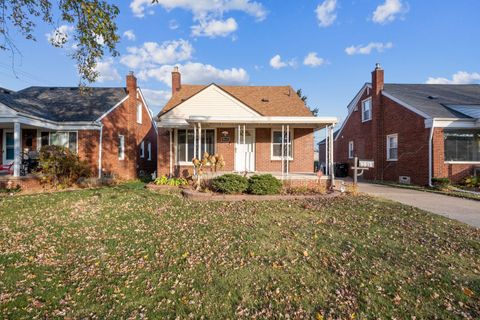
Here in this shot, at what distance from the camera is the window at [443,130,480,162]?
1330 cm

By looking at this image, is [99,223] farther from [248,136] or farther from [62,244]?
[248,136]

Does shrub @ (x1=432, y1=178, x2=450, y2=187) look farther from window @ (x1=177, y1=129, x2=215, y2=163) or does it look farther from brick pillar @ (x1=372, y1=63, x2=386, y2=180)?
window @ (x1=177, y1=129, x2=215, y2=163)

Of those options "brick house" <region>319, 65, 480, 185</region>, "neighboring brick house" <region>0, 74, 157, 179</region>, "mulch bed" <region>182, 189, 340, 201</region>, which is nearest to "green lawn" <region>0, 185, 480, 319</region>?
"mulch bed" <region>182, 189, 340, 201</region>

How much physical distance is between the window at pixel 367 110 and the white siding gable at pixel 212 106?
1001 cm

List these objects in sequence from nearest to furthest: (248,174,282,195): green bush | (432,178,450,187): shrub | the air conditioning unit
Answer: (248,174,282,195): green bush, (432,178,450,187): shrub, the air conditioning unit

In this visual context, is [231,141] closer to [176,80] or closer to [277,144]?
[277,144]

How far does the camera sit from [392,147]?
54.4 ft

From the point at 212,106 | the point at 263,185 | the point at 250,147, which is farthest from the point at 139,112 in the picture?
the point at 263,185

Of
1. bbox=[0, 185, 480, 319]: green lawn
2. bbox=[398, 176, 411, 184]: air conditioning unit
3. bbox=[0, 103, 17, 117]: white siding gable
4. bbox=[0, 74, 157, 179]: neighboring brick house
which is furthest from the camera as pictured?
bbox=[398, 176, 411, 184]: air conditioning unit

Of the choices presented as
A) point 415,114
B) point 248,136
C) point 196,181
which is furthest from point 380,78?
point 196,181

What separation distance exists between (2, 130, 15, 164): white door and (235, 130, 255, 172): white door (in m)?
13.2

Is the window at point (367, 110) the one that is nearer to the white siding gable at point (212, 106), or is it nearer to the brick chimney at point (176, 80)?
the white siding gable at point (212, 106)

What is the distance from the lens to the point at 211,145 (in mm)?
14062

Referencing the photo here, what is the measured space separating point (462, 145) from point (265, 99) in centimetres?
1090
